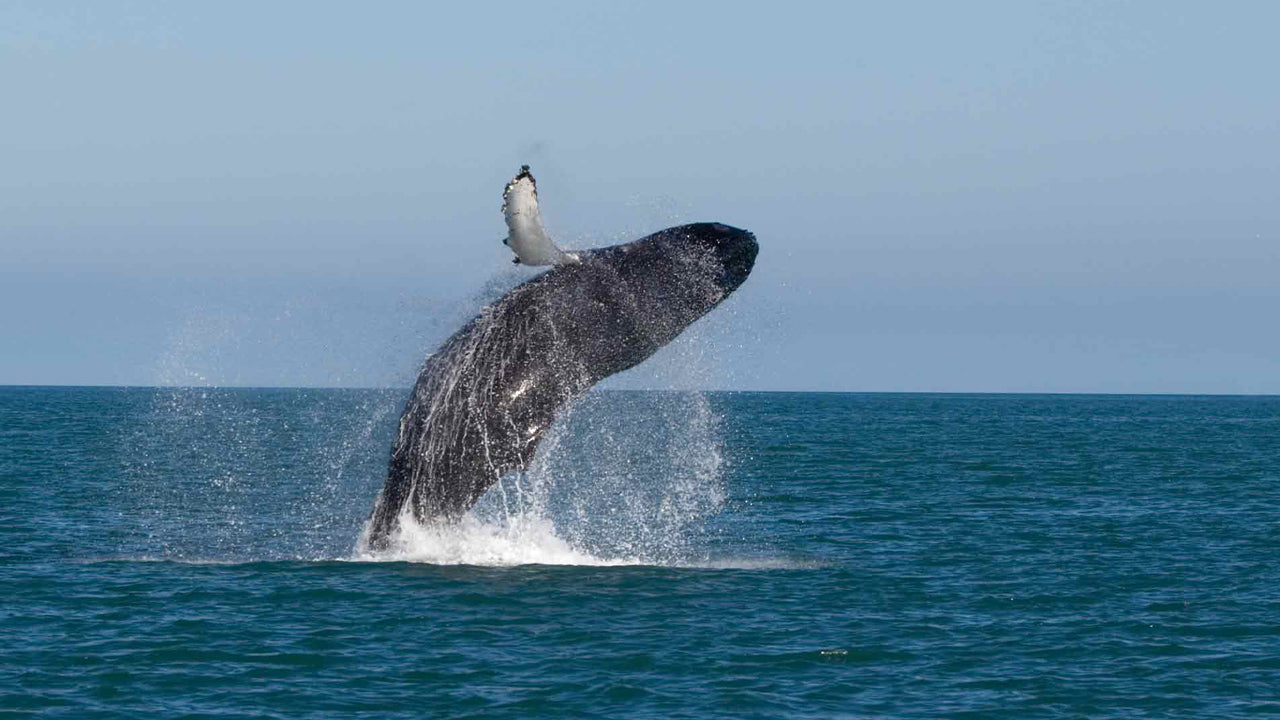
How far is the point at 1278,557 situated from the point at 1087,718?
49.5 ft

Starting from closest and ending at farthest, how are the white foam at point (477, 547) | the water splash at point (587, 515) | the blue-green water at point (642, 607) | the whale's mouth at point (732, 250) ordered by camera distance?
1. the blue-green water at point (642, 607)
2. the whale's mouth at point (732, 250)
3. the white foam at point (477, 547)
4. the water splash at point (587, 515)

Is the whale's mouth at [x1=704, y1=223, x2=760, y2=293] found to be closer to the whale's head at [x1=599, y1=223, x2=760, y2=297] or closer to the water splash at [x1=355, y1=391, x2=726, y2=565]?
the whale's head at [x1=599, y1=223, x2=760, y2=297]

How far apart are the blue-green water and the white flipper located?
439 cm

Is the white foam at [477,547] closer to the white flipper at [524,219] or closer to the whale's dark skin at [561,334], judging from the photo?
the whale's dark skin at [561,334]

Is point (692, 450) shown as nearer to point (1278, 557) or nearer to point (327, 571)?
point (1278, 557)

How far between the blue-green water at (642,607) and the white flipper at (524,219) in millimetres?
4393

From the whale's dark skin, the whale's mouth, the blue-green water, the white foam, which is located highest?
the whale's mouth

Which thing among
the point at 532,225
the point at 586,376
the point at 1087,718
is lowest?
the point at 1087,718

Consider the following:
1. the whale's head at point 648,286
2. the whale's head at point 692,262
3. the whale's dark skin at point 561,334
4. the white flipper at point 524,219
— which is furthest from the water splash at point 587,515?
the white flipper at point 524,219

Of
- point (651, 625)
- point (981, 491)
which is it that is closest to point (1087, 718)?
point (651, 625)

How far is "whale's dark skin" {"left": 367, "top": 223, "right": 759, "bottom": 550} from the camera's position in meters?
18.7

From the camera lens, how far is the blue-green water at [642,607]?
16.5 metres

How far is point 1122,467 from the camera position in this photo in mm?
59656

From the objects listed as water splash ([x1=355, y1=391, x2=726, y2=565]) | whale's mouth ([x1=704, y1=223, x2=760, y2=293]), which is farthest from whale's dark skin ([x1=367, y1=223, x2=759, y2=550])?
water splash ([x1=355, y1=391, x2=726, y2=565])
